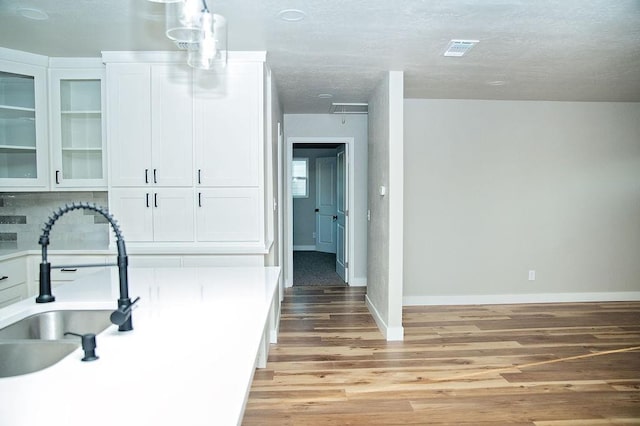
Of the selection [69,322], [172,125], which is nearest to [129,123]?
[172,125]

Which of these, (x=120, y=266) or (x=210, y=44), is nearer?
(x=120, y=266)

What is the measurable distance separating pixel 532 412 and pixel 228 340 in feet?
7.44

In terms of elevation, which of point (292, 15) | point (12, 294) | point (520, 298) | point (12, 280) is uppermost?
point (292, 15)

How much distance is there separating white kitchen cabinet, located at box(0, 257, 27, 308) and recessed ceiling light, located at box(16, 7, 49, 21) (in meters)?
1.71

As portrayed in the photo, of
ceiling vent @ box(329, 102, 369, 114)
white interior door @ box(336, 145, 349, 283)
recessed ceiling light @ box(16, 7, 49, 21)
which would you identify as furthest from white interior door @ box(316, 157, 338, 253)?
recessed ceiling light @ box(16, 7, 49, 21)

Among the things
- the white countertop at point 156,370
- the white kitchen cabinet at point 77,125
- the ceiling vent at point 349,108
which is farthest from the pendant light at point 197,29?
the ceiling vent at point 349,108

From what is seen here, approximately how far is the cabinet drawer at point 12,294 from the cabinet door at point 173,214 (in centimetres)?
108

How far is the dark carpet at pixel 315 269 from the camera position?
6219 mm

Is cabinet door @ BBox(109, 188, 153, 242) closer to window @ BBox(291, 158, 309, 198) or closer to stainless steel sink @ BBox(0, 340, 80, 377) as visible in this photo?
stainless steel sink @ BBox(0, 340, 80, 377)

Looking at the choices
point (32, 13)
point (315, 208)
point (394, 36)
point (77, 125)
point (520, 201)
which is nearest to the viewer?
point (32, 13)

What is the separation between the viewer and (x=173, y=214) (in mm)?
3283

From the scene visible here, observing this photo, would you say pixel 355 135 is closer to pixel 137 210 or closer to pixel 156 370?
pixel 137 210

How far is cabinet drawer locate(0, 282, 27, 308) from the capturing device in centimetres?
304

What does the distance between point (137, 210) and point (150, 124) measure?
2.22ft
